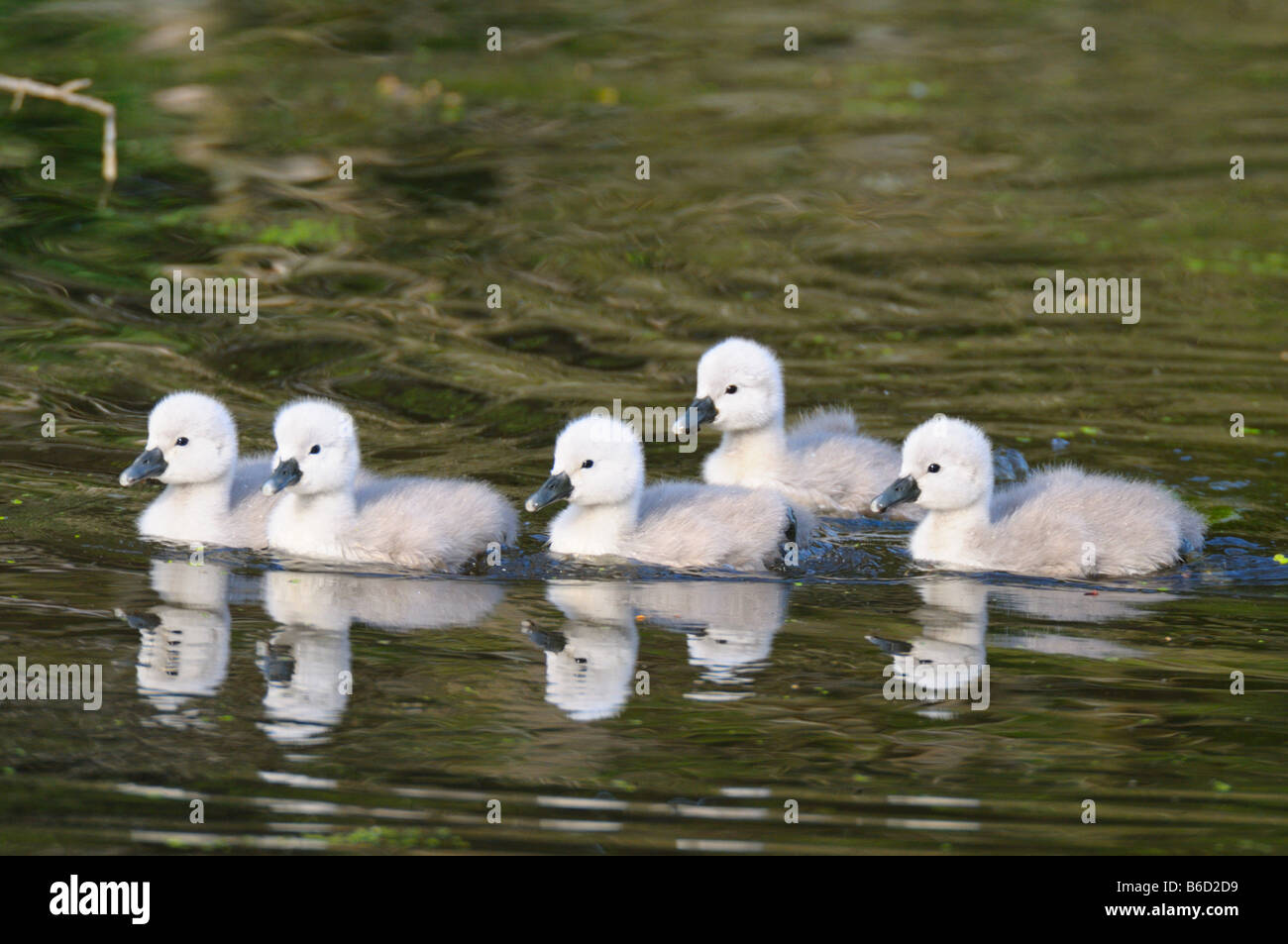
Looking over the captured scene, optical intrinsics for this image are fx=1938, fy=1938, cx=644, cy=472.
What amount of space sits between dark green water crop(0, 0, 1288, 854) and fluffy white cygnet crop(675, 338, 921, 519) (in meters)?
0.34

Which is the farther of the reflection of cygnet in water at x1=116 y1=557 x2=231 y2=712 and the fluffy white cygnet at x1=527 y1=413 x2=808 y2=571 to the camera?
the fluffy white cygnet at x1=527 y1=413 x2=808 y2=571

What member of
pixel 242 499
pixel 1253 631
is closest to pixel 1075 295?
pixel 1253 631

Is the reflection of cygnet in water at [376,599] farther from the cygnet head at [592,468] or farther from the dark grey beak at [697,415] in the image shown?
the dark grey beak at [697,415]

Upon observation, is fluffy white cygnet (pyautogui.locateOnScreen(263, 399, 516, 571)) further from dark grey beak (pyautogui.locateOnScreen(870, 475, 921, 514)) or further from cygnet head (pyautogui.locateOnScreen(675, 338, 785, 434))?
dark grey beak (pyautogui.locateOnScreen(870, 475, 921, 514))

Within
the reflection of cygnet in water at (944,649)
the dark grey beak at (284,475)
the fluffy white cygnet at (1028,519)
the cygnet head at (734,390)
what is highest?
the cygnet head at (734,390)

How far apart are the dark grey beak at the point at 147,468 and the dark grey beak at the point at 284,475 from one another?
2.03 feet

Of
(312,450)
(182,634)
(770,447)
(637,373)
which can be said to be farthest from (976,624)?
(637,373)

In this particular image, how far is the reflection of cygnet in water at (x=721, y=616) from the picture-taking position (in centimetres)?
739

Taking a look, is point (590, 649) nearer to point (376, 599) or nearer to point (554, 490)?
point (376, 599)

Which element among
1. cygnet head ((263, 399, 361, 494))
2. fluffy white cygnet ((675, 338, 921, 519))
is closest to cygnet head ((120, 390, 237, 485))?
cygnet head ((263, 399, 361, 494))

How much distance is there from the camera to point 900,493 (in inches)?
346

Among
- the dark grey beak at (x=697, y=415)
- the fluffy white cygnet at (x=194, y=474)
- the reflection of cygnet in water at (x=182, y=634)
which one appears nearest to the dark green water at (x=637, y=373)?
the reflection of cygnet in water at (x=182, y=634)

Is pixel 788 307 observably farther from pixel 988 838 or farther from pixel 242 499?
pixel 988 838

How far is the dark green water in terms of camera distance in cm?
619
